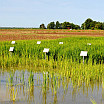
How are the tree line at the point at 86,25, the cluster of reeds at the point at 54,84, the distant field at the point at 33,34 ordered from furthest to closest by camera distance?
the tree line at the point at 86,25
the distant field at the point at 33,34
the cluster of reeds at the point at 54,84

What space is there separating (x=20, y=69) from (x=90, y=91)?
3.74m

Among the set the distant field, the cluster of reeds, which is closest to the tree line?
the distant field

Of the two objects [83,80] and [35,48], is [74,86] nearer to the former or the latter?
[83,80]

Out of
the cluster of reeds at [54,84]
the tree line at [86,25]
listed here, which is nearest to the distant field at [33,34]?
the cluster of reeds at [54,84]

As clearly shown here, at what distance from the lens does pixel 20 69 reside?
873 cm

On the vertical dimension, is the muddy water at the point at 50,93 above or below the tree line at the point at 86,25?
below

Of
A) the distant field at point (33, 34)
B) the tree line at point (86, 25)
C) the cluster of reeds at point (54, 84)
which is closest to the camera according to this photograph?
the cluster of reeds at point (54, 84)

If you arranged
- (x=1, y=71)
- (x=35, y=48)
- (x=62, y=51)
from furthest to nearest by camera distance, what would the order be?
(x=35, y=48), (x=62, y=51), (x=1, y=71)

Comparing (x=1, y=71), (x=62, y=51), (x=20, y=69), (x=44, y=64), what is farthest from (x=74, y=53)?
(x=1, y=71)

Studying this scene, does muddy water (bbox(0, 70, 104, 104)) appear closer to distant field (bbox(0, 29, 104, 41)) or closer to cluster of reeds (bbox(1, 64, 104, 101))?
cluster of reeds (bbox(1, 64, 104, 101))

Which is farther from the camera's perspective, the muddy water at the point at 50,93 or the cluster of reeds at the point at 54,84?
the cluster of reeds at the point at 54,84

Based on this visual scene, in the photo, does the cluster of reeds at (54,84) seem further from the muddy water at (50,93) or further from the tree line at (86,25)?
the tree line at (86,25)

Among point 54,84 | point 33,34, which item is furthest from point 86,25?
point 54,84

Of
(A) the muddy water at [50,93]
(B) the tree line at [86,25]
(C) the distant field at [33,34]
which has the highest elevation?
(B) the tree line at [86,25]
